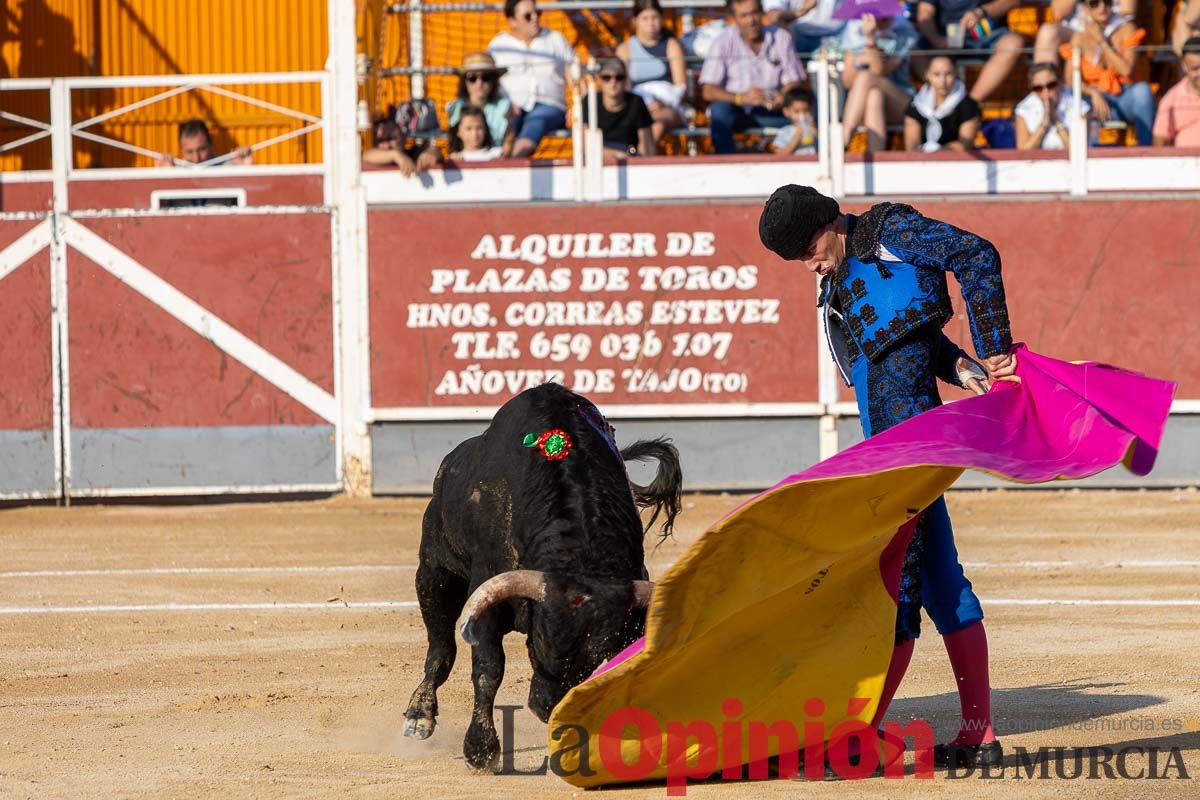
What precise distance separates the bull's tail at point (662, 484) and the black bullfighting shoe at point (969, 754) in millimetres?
1249

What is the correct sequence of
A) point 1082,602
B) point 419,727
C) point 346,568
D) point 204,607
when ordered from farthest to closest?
point 346,568 < point 204,607 < point 1082,602 < point 419,727

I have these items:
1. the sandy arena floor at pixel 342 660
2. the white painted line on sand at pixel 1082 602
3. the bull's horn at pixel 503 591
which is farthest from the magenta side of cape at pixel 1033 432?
the white painted line on sand at pixel 1082 602

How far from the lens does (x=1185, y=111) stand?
38.8 feet

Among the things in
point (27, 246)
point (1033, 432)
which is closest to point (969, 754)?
point (1033, 432)

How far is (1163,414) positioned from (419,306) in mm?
7958

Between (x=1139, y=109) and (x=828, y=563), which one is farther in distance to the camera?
(x=1139, y=109)

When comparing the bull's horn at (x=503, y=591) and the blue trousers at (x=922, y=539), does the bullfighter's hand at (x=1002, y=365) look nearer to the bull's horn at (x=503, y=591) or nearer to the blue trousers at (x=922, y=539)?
the blue trousers at (x=922, y=539)

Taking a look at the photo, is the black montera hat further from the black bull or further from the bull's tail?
the bull's tail

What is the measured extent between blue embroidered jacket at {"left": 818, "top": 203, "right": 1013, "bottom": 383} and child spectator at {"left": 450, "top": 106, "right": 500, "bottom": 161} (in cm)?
752

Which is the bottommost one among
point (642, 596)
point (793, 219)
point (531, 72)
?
point (642, 596)

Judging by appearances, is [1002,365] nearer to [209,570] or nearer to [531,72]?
[209,570]

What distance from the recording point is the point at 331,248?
1190cm

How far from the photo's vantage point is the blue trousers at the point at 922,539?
4.52 metres

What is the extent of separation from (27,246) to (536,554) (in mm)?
8319
